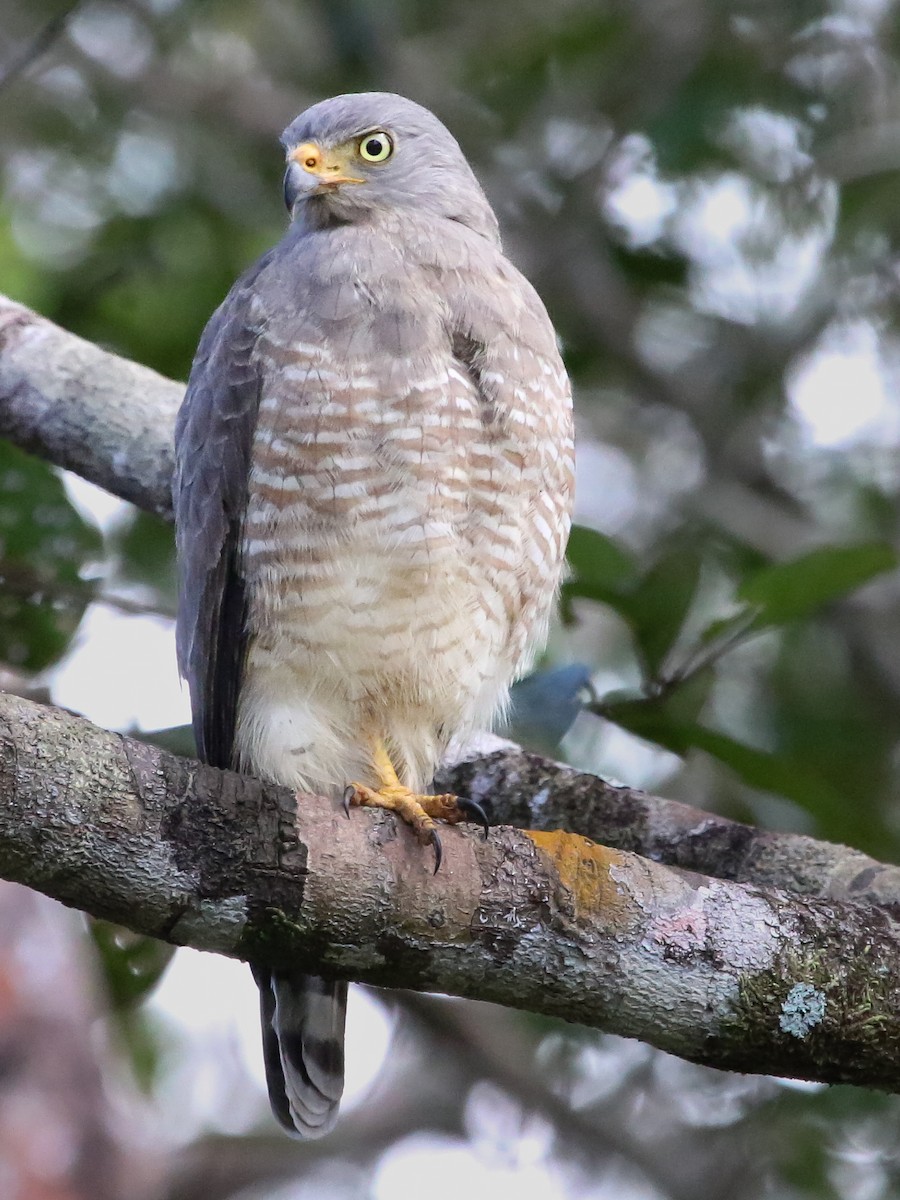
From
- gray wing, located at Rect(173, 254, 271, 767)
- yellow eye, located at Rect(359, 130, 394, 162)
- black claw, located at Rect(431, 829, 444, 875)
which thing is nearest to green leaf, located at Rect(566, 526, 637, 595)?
gray wing, located at Rect(173, 254, 271, 767)

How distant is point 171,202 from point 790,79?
234cm

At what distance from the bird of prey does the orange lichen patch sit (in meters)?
0.56

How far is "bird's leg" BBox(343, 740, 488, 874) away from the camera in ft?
9.07

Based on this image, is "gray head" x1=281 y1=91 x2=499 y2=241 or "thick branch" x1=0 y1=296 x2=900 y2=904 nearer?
"thick branch" x1=0 y1=296 x2=900 y2=904

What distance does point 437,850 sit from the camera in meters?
2.67

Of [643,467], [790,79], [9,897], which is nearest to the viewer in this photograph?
[9,897]

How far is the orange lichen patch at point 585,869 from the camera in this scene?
269cm

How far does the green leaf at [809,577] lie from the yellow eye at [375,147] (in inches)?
61.9

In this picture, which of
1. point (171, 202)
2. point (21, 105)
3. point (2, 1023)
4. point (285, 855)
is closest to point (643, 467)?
point (171, 202)

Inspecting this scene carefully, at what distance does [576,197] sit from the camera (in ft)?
19.4

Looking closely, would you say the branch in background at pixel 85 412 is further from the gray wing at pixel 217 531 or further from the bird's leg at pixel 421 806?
the bird's leg at pixel 421 806

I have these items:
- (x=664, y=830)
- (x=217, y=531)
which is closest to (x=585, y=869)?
(x=664, y=830)

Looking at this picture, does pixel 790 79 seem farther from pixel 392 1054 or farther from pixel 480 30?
pixel 392 1054

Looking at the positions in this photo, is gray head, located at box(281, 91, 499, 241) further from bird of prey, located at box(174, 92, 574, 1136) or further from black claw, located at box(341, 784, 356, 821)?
black claw, located at box(341, 784, 356, 821)
